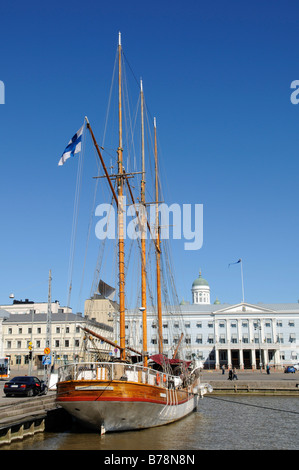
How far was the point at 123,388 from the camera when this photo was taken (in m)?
25.5

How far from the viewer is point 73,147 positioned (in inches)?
1126

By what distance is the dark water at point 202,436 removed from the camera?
2393 centimetres

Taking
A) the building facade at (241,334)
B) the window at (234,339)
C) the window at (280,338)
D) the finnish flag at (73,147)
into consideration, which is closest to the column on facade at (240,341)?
the building facade at (241,334)

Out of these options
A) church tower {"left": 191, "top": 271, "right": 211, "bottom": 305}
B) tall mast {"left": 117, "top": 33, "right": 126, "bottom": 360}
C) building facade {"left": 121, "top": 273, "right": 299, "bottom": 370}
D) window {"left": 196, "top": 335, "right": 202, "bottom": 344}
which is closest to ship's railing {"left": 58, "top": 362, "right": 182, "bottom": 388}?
tall mast {"left": 117, "top": 33, "right": 126, "bottom": 360}

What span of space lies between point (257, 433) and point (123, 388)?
9309 mm

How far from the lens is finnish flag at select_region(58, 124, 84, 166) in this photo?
2844 centimetres

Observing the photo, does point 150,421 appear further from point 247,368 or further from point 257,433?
point 247,368

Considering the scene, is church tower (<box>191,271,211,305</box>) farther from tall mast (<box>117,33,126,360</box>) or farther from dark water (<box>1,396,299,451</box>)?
tall mast (<box>117,33,126,360</box>)

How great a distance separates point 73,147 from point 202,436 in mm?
18645

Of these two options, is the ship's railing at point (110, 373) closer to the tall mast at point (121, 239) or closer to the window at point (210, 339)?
the tall mast at point (121, 239)

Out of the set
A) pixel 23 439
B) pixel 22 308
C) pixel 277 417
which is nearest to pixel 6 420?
pixel 23 439

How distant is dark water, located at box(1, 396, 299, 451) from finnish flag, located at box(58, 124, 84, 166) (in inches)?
615

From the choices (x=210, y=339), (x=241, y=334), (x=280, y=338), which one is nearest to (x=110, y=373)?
(x=241, y=334)

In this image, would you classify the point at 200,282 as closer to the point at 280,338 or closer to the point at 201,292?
the point at 201,292
